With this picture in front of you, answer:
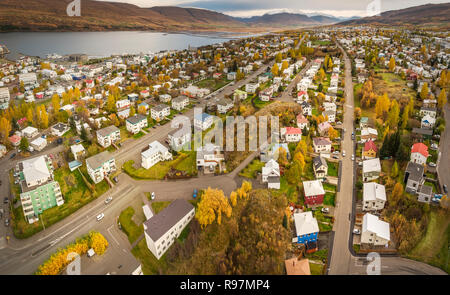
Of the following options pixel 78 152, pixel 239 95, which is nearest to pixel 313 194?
pixel 78 152

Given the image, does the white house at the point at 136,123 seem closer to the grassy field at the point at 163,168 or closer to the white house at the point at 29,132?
the grassy field at the point at 163,168

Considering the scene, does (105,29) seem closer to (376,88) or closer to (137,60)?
(137,60)

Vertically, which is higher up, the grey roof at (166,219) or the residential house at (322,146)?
the residential house at (322,146)

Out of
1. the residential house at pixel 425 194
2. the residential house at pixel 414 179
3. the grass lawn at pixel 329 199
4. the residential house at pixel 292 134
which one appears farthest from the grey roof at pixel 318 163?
the residential house at pixel 425 194

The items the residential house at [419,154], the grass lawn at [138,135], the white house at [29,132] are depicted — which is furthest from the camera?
the white house at [29,132]

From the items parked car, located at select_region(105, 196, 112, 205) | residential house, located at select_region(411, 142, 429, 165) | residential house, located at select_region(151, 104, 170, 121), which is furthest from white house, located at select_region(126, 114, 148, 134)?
residential house, located at select_region(411, 142, 429, 165)
